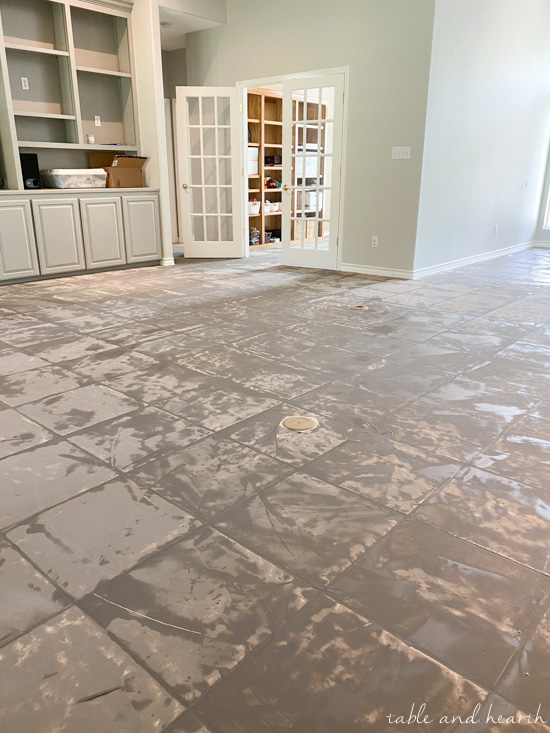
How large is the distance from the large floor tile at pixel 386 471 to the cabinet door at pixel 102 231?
460 centimetres

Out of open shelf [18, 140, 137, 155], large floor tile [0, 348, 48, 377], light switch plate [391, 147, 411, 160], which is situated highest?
open shelf [18, 140, 137, 155]

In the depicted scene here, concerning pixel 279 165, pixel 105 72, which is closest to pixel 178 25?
pixel 105 72

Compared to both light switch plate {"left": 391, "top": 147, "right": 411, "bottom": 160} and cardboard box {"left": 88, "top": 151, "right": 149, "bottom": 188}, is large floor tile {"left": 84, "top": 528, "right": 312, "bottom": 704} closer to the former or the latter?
light switch plate {"left": 391, "top": 147, "right": 411, "bottom": 160}

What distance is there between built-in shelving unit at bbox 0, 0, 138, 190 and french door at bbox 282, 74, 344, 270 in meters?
1.89

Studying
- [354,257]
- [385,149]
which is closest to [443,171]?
[385,149]

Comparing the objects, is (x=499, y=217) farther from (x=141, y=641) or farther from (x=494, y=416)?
(x=141, y=641)

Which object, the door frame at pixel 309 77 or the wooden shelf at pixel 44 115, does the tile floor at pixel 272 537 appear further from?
the wooden shelf at pixel 44 115

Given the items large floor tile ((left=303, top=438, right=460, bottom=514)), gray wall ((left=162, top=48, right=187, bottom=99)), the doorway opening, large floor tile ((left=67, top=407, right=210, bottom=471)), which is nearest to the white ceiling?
gray wall ((left=162, top=48, right=187, bottom=99))

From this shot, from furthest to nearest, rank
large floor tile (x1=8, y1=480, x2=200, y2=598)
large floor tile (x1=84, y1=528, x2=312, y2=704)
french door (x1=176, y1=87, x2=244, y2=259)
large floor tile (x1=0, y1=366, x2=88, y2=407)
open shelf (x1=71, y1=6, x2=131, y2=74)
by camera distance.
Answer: french door (x1=176, y1=87, x2=244, y2=259) → open shelf (x1=71, y1=6, x2=131, y2=74) → large floor tile (x1=0, y1=366, x2=88, y2=407) → large floor tile (x1=8, y1=480, x2=200, y2=598) → large floor tile (x1=84, y1=528, x2=312, y2=704)

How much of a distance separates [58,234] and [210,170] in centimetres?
238

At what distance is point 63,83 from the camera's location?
5.84 m

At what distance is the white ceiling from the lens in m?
6.21

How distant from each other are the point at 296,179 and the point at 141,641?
5.89 meters

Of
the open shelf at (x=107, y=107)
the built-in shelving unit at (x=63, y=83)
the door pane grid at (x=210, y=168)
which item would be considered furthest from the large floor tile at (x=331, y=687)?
the door pane grid at (x=210, y=168)
